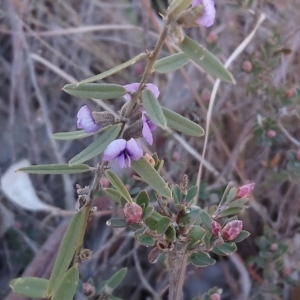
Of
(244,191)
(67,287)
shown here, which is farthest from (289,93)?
(67,287)

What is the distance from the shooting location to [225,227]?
781 mm

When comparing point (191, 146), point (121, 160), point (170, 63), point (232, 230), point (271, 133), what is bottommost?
point (191, 146)

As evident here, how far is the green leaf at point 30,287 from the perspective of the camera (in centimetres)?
86

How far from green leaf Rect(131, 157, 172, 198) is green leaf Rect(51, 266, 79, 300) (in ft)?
0.65

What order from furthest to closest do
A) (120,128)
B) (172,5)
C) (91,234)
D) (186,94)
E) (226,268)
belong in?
(186,94) → (91,234) → (226,268) → (120,128) → (172,5)

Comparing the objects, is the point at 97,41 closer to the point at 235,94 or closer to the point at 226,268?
the point at 235,94

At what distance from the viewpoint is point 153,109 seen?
0.67m

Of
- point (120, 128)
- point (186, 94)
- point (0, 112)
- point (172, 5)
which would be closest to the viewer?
point (172, 5)

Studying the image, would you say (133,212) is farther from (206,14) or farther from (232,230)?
(206,14)

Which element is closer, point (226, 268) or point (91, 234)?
point (226, 268)

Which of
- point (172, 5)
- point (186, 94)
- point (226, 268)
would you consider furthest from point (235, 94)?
point (172, 5)

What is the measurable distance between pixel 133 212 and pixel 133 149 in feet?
0.37

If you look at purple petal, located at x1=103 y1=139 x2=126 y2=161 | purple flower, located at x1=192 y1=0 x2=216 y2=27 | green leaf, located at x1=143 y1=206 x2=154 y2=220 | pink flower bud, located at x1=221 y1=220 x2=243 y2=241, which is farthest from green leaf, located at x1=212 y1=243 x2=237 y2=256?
purple flower, located at x1=192 y1=0 x2=216 y2=27

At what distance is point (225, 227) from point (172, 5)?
1.12 ft
